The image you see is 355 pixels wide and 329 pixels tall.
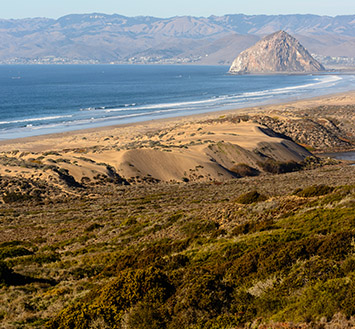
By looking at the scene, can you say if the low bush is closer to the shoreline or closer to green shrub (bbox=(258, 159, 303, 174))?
green shrub (bbox=(258, 159, 303, 174))

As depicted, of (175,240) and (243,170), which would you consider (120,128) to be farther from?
(175,240)

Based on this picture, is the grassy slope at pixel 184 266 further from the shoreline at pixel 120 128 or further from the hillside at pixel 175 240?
the shoreline at pixel 120 128

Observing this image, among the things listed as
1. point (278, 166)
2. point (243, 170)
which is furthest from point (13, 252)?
point (278, 166)

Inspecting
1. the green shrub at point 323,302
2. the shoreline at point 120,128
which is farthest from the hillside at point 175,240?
the shoreline at point 120,128

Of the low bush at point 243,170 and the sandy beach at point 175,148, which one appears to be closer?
the sandy beach at point 175,148

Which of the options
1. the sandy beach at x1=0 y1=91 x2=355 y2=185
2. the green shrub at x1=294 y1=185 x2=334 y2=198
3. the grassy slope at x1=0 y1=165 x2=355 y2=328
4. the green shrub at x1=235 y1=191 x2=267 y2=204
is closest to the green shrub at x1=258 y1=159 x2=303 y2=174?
the sandy beach at x1=0 y1=91 x2=355 y2=185

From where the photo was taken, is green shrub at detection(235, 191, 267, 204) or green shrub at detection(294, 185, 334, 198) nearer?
green shrub at detection(294, 185, 334, 198)

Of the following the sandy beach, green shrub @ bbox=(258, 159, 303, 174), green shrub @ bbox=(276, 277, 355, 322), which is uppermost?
green shrub @ bbox=(276, 277, 355, 322)

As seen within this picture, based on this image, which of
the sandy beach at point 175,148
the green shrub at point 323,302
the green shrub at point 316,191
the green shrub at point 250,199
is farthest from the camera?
the sandy beach at point 175,148
